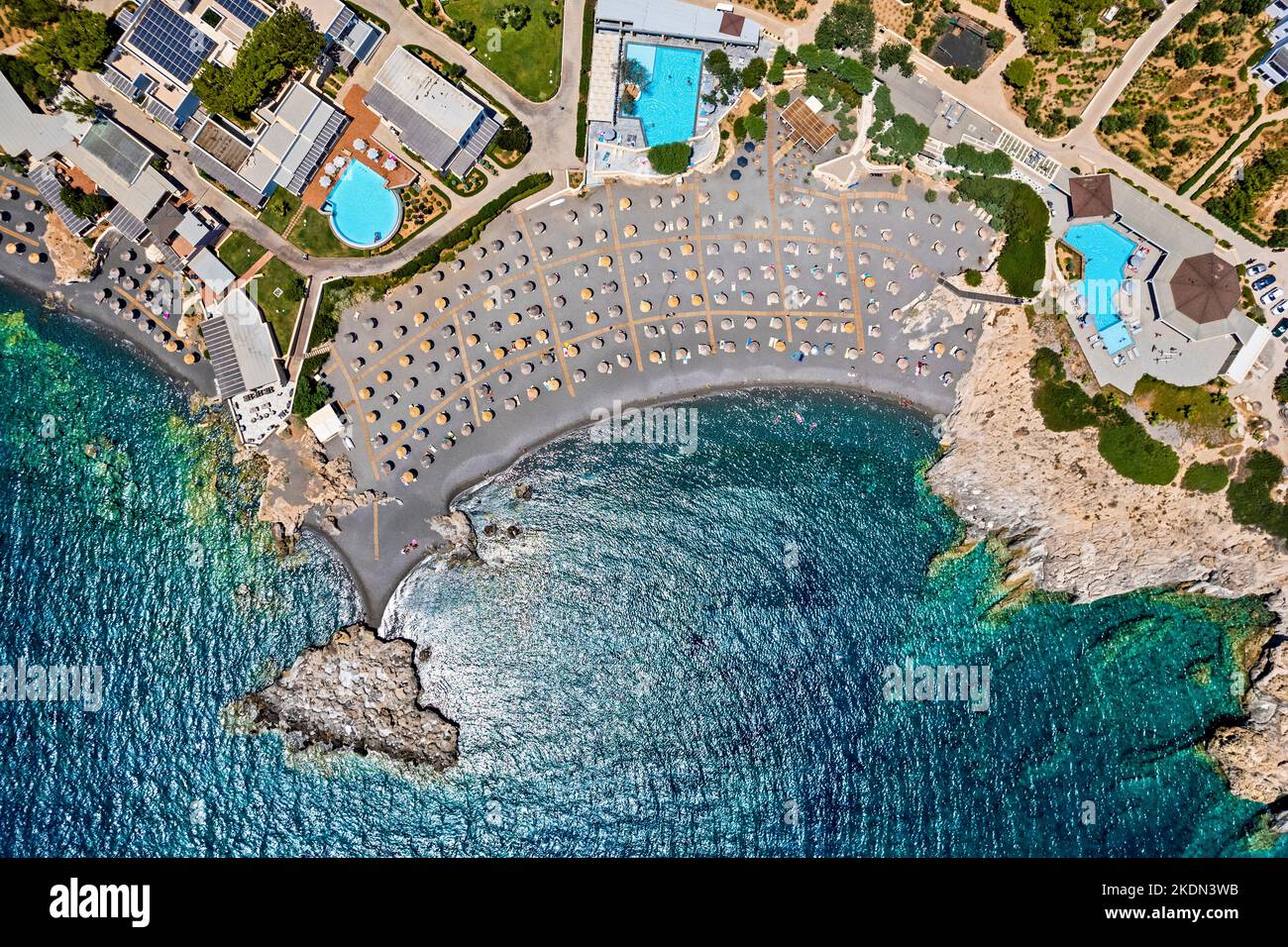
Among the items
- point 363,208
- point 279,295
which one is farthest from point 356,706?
point 363,208

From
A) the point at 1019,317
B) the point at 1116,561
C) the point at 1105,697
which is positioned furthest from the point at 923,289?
the point at 1105,697

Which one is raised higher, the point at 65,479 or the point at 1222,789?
the point at 65,479

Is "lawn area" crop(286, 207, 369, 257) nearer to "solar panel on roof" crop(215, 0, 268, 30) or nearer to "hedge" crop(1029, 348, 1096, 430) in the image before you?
"solar panel on roof" crop(215, 0, 268, 30)

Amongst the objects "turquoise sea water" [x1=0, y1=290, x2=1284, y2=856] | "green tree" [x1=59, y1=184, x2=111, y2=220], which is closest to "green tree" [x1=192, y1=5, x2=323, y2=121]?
"green tree" [x1=59, y1=184, x2=111, y2=220]

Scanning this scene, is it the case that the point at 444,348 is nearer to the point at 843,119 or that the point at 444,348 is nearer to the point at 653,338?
the point at 653,338

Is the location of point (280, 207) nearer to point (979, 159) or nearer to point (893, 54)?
point (893, 54)

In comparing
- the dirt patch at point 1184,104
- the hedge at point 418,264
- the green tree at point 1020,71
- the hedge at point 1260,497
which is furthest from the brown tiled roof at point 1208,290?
the hedge at point 418,264
